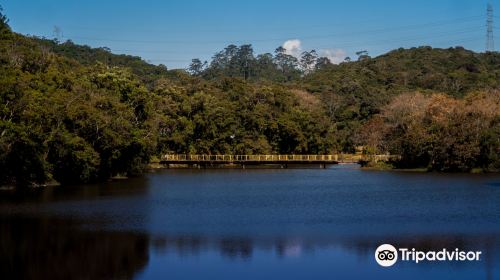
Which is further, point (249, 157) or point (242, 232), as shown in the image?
point (249, 157)

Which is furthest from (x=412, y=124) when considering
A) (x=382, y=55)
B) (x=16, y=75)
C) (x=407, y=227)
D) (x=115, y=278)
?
(x=382, y=55)

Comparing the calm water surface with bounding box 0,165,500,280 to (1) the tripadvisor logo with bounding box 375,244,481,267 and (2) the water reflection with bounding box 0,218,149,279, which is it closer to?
(2) the water reflection with bounding box 0,218,149,279

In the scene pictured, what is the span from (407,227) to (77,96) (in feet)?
121

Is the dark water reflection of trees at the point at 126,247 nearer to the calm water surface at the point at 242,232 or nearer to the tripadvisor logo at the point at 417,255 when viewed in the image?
the calm water surface at the point at 242,232

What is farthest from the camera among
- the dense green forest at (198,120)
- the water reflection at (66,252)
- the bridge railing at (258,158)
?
the bridge railing at (258,158)

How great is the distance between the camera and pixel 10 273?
21.2 metres

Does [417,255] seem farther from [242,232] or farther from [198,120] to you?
[198,120]

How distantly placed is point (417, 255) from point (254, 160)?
225 ft

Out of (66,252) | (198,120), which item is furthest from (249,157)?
(66,252)

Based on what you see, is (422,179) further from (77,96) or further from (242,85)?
(242,85)

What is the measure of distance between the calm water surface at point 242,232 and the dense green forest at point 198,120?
21.0 feet

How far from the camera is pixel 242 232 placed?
92.9 ft

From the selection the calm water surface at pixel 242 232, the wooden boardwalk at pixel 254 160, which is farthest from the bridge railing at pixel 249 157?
the calm water surface at pixel 242 232

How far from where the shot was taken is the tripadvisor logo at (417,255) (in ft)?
73.2
